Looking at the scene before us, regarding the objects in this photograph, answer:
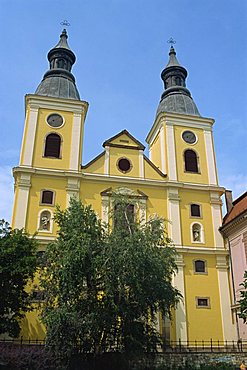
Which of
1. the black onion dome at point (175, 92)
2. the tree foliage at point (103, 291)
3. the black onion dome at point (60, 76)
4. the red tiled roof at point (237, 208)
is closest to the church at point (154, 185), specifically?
the black onion dome at point (60, 76)

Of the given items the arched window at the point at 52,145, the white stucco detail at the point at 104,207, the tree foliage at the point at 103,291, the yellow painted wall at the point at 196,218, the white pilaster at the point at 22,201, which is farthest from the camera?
the arched window at the point at 52,145

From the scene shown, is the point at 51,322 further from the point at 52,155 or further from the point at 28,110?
the point at 28,110

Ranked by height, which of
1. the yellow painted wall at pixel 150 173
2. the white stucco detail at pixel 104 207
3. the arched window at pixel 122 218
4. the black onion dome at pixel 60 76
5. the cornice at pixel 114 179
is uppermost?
the black onion dome at pixel 60 76

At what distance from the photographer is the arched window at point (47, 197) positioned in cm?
2811

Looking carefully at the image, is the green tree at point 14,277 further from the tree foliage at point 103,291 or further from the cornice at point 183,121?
the cornice at point 183,121

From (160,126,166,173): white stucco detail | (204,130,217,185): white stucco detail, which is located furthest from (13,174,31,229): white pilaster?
(204,130,217,185): white stucco detail

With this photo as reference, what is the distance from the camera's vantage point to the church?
89.4ft

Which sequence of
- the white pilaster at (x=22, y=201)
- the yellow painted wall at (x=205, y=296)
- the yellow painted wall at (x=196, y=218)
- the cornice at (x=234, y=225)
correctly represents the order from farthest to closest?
1. the yellow painted wall at (x=196, y=218)
2. the cornice at (x=234, y=225)
3. the white pilaster at (x=22, y=201)
4. the yellow painted wall at (x=205, y=296)

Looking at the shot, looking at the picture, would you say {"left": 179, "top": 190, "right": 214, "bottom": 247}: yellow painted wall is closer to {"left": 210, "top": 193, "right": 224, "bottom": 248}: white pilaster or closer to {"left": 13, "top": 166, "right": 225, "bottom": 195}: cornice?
{"left": 210, "top": 193, "right": 224, "bottom": 248}: white pilaster

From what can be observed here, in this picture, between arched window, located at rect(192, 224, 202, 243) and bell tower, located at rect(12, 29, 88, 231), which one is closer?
bell tower, located at rect(12, 29, 88, 231)

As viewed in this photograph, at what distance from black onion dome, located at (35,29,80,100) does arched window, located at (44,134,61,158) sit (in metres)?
3.80

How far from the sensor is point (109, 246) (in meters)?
18.5

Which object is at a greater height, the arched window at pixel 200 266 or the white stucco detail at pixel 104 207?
the white stucco detail at pixel 104 207

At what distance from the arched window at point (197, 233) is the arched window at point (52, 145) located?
38.2ft
